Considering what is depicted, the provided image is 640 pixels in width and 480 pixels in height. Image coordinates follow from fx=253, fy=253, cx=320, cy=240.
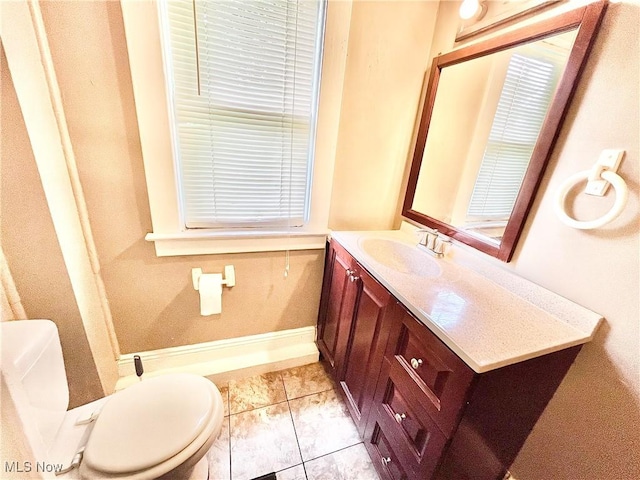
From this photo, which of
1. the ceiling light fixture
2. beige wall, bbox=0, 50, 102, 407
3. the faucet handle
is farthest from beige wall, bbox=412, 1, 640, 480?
beige wall, bbox=0, 50, 102, 407

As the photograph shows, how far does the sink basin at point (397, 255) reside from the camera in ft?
4.30

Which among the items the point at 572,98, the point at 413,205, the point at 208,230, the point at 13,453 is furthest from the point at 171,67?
the point at 572,98

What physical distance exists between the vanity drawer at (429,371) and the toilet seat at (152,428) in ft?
2.33

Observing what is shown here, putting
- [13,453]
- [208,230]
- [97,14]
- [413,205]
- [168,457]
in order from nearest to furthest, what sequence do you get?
[13,453] < [168,457] < [97,14] < [208,230] < [413,205]

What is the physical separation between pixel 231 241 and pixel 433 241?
1046 mm

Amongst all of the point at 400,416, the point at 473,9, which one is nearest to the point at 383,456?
the point at 400,416

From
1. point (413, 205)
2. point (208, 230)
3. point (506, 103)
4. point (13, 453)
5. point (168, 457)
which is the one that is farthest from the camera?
point (413, 205)

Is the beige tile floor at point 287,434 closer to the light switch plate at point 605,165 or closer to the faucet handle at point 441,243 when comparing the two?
the faucet handle at point 441,243

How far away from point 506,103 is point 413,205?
2.04 ft

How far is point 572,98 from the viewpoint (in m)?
0.83

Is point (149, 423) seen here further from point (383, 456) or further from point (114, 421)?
point (383, 456)

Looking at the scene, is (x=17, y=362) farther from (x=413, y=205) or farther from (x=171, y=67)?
(x=413, y=205)

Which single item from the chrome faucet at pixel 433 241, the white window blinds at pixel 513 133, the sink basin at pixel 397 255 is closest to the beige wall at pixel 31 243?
the sink basin at pixel 397 255

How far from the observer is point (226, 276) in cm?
136
